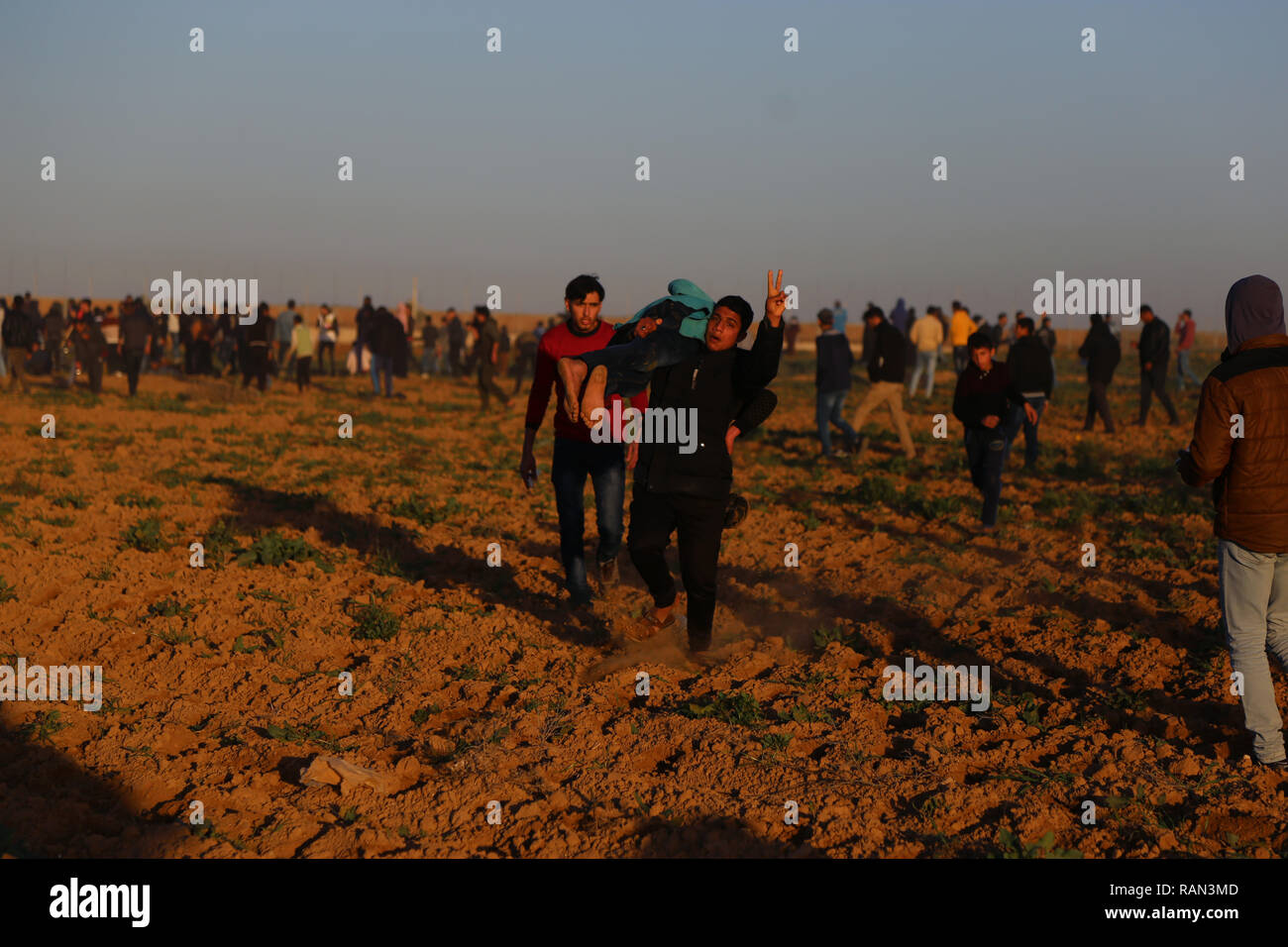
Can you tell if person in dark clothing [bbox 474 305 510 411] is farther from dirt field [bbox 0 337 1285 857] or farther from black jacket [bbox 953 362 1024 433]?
black jacket [bbox 953 362 1024 433]

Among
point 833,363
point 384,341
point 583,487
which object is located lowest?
point 583,487

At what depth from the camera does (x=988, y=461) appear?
32.5ft

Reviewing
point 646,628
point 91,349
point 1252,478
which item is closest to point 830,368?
point 646,628

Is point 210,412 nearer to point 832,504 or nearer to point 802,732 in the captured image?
point 832,504

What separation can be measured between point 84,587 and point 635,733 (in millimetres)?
4446

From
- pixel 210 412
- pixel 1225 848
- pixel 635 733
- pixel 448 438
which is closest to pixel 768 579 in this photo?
pixel 635 733

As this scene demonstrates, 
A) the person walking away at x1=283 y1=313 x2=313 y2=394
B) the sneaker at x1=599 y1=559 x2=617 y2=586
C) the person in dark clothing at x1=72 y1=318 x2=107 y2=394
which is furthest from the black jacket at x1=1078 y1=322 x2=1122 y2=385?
the person in dark clothing at x1=72 y1=318 x2=107 y2=394

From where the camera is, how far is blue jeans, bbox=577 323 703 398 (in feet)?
19.3

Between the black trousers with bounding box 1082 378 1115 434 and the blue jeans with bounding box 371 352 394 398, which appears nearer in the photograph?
the black trousers with bounding box 1082 378 1115 434

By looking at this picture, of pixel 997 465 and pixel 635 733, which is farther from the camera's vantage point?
pixel 997 465

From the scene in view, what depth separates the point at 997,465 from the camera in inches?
390

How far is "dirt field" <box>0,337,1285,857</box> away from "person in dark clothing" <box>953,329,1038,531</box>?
667mm

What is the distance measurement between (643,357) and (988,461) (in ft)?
16.9

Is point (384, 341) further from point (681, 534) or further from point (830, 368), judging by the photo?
point (681, 534)
